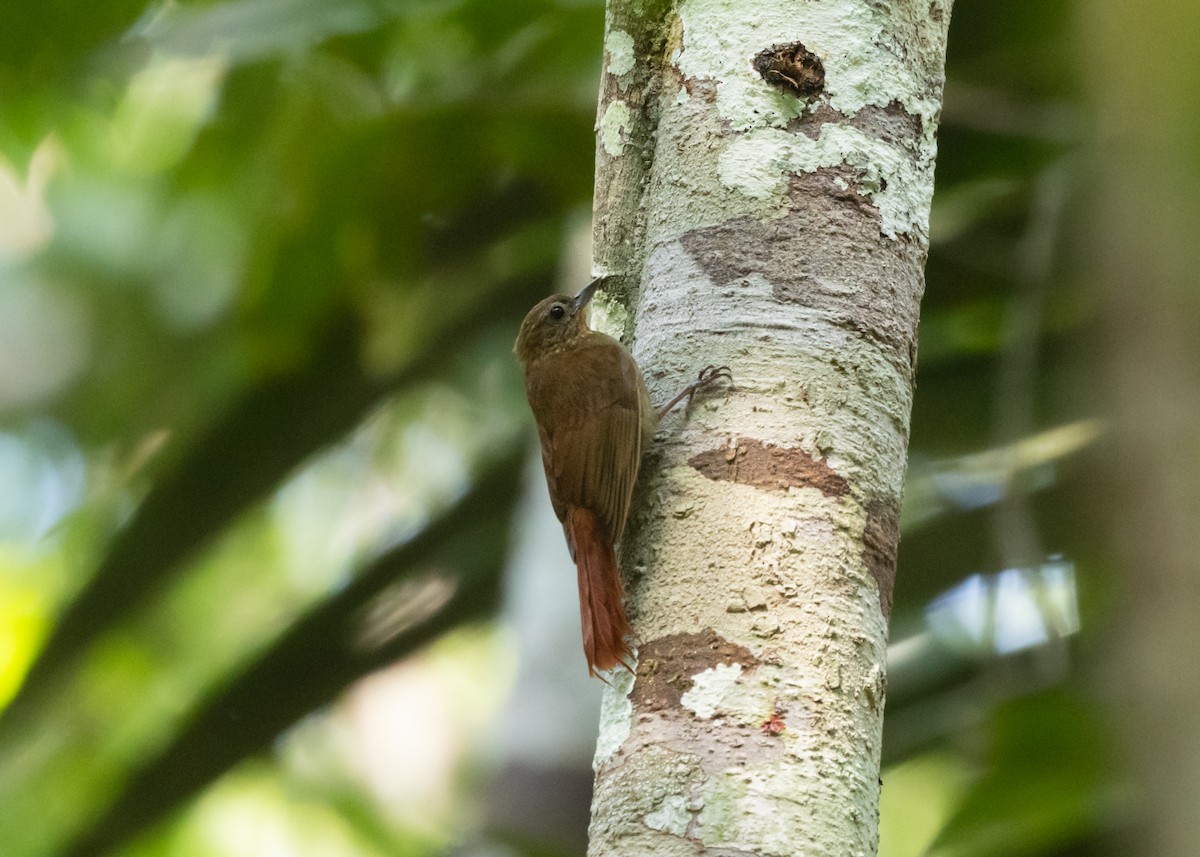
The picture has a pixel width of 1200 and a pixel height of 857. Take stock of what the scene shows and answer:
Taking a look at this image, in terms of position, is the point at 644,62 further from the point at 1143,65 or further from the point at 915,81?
the point at 1143,65

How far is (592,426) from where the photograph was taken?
2.57 m

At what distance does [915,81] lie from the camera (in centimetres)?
201

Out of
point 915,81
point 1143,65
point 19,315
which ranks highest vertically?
point 19,315

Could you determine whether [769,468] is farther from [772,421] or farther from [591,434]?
[591,434]

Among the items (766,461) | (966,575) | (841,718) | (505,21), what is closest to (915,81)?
(766,461)

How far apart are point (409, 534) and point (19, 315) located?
305 centimetres

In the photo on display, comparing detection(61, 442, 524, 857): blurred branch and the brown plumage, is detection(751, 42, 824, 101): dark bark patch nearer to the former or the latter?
the brown plumage

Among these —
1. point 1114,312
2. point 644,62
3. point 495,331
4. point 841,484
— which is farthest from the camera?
point 495,331

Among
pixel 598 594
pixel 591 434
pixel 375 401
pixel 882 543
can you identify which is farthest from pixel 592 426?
pixel 375 401

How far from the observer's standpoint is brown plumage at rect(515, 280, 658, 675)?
200cm

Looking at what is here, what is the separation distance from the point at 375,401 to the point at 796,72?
368cm

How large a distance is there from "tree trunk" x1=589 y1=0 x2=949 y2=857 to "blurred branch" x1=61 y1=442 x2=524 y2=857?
310cm

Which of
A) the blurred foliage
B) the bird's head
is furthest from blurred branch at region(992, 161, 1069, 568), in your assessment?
the bird's head

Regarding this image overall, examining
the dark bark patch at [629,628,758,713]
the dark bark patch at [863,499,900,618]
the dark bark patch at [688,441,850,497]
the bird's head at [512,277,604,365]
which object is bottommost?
the dark bark patch at [629,628,758,713]
